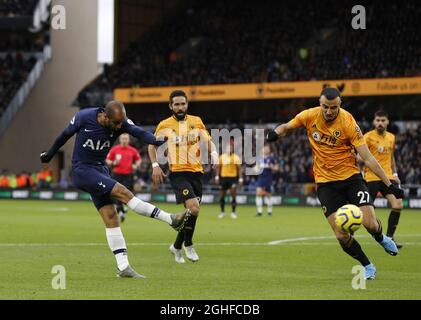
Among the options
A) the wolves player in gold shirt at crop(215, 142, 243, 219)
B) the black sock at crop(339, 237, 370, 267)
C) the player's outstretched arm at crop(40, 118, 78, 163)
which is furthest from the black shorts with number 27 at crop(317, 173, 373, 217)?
the wolves player in gold shirt at crop(215, 142, 243, 219)

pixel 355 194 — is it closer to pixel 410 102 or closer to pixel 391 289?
pixel 391 289

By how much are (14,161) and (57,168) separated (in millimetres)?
2838

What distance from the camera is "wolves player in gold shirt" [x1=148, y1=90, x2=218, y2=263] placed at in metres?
14.7

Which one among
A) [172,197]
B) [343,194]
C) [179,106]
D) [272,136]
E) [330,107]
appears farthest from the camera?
[172,197]

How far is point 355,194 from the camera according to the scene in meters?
12.4

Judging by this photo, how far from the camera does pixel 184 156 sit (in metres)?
14.9

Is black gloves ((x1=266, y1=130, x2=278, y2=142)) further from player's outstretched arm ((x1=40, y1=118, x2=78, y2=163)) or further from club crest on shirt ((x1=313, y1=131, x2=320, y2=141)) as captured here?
player's outstretched arm ((x1=40, y1=118, x2=78, y2=163))

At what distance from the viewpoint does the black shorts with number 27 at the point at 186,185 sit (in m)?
14.6

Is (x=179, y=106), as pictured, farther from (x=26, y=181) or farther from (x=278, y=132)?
(x=26, y=181)

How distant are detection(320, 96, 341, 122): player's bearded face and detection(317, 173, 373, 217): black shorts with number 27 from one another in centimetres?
95

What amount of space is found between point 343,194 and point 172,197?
3104 centimetres

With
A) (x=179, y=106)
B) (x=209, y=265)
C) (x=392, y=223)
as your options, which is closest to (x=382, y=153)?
(x=392, y=223)

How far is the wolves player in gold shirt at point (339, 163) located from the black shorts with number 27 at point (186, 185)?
269cm
